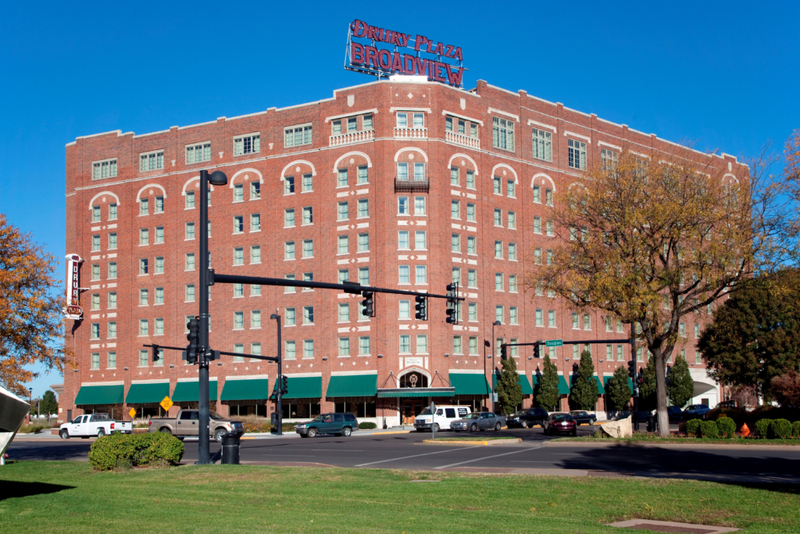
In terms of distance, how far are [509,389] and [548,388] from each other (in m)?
5.26

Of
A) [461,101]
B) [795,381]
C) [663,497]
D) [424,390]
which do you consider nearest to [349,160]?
[461,101]

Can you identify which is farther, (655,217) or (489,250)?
(489,250)

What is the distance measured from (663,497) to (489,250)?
5484 centimetres

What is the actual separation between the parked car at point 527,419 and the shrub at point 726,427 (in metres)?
25.7

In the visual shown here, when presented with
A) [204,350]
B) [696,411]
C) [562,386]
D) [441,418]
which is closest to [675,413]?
[696,411]

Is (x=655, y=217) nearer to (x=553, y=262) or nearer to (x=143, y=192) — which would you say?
(x=553, y=262)

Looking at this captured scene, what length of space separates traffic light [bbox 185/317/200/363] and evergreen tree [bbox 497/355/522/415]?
45.8 metres

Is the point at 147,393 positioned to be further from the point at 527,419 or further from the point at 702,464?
the point at 702,464

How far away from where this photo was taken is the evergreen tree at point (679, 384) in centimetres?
7981

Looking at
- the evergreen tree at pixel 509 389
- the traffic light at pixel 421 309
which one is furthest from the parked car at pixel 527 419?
the traffic light at pixel 421 309

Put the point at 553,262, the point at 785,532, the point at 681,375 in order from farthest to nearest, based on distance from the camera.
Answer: the point at 681,375, the point at 553,262, the point at 785,532

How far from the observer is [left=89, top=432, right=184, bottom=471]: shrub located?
837 inches

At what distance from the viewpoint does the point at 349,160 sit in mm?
67562

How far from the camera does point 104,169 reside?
78.3 metres
